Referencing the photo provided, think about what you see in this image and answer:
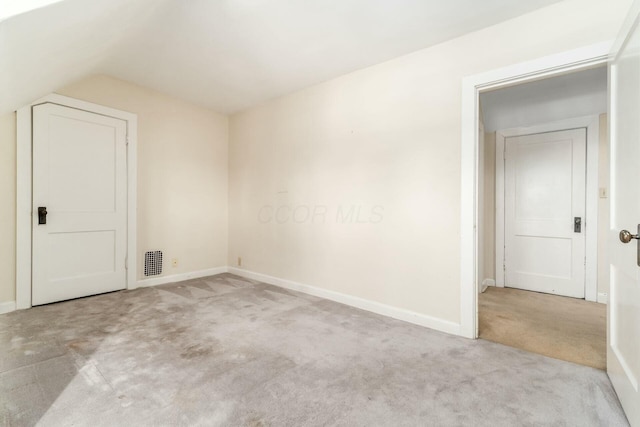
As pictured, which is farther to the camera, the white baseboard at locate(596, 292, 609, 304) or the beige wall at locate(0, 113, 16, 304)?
the white baseboard at locate(596, 292, 609, 304)

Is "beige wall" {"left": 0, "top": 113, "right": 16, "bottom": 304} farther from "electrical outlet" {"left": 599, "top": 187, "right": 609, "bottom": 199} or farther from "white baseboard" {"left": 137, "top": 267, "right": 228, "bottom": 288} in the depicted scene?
"electrical outlet" {"left": 599, "top": 187, "right": 609, "bottom": 199}

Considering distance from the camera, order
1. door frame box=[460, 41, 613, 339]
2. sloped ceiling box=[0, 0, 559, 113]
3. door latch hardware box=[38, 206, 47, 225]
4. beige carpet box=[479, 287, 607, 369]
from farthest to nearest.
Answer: door latch hardware box=[38, 206, 47, 225]
door frame box=[460, 41, 613, 339]
beige carpet box=[479, 287, 607, 369]
sloped ceiling box=[0, 0, 559, 113]

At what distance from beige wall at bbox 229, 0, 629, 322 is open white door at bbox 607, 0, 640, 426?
61cm

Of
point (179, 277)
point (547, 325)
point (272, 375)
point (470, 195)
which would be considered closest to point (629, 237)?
point (470, 195)

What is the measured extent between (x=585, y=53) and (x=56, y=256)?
506 cm

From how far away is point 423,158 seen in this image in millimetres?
2668

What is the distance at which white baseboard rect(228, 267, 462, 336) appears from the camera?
8.27 feet

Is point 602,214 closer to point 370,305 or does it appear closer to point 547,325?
point 547,325

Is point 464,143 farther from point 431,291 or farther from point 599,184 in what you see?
point 599,184

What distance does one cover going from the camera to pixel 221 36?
8.39ft

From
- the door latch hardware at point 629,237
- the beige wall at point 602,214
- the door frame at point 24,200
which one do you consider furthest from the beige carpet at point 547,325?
the door frame at point 24,200

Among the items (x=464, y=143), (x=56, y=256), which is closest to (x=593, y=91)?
(x=464, y=143)

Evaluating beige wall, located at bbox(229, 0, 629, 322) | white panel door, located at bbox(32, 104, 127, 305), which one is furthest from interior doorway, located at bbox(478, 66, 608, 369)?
white panel door, located at bbox(32, 104, 127, 305)

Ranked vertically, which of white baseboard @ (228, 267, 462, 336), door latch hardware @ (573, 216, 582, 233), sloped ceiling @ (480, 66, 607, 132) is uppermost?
sloped ceiling @ (480, 66, 607, 132)
